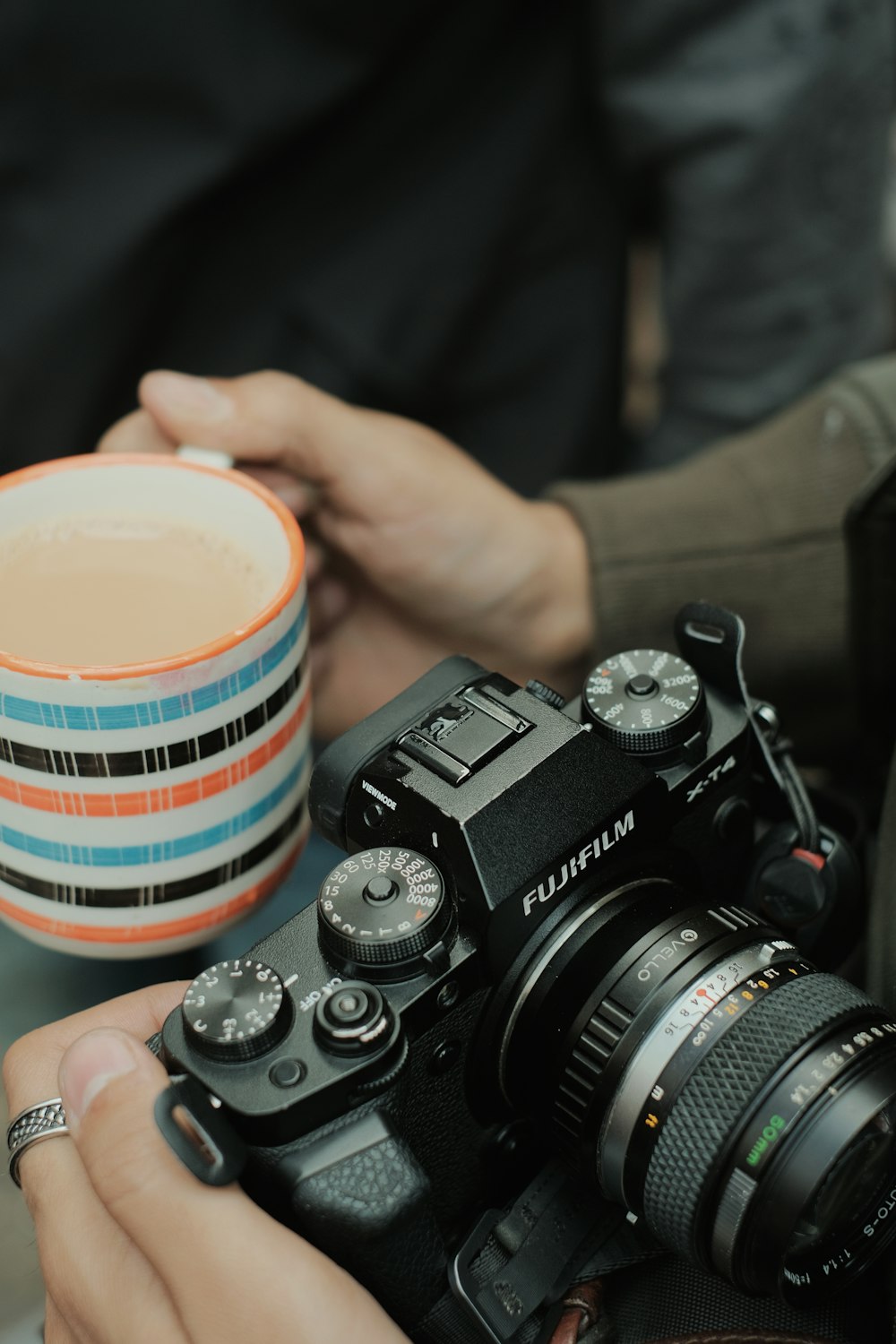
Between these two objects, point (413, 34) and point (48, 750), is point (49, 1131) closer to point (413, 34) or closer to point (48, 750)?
point (48, 750)

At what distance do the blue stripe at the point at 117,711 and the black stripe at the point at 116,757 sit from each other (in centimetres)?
1

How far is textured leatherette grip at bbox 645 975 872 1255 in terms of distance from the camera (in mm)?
458

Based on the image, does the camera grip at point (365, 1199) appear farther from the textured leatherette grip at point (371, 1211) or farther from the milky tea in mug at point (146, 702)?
the milky tea in mug at point (146, 702)

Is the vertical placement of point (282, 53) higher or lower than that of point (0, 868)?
higher

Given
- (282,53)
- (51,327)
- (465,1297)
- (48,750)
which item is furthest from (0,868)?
(282,53)

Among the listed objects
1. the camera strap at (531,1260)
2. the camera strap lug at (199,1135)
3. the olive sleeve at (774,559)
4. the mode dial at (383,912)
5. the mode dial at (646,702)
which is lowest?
the camera strap at (531,1260)

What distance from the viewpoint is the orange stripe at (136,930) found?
510mm

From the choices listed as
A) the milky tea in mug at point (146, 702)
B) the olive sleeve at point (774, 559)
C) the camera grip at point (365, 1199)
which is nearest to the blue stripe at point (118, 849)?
the milky tea in mug at point (146, 702)

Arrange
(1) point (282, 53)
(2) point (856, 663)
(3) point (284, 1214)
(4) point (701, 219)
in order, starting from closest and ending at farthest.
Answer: (3) point (284, 1214) → (2) point (856, 663) → (1) point (282, 53) → (4) point (701, 219)

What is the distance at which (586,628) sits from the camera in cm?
82

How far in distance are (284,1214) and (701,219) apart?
0.77m

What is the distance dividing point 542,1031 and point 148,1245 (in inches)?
6.5

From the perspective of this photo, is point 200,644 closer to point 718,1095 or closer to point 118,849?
point 118,849

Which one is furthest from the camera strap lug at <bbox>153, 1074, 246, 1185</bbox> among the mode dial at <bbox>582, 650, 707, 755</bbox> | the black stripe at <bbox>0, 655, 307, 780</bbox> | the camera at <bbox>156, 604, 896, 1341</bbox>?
the mode dial at <bbox>582, 650, 707, 755</bbox>
